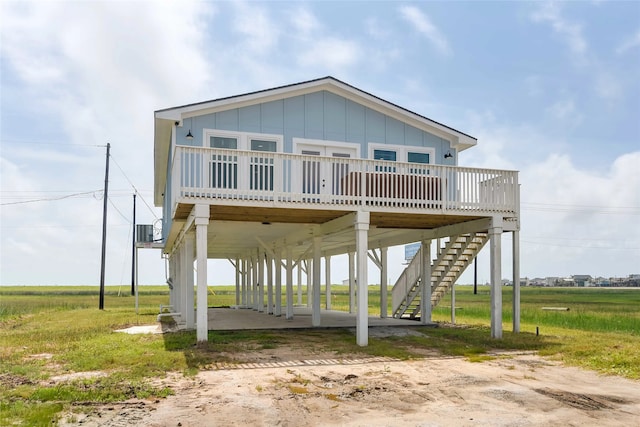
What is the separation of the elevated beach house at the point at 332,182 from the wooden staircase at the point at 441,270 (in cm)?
6

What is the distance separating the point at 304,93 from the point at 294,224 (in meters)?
4.16

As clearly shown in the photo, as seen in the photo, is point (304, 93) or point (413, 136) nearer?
point (304, 93)

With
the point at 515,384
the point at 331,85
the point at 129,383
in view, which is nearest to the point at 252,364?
the point at 129,383

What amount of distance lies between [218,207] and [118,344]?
4.54 meters

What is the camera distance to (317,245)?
19562mm

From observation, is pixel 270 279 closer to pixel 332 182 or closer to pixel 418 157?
pixel 418 157

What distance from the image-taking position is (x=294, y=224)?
60.8 ft

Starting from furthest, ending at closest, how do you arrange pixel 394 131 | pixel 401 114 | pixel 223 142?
pixel 394 131
pixel 401 114
pixel 223 142

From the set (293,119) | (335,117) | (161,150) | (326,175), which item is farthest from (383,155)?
(161,150)

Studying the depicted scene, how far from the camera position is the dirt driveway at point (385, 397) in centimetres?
752

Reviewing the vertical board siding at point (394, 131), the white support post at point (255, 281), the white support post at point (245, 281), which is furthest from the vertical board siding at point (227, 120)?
the white support post at point (245, 281)

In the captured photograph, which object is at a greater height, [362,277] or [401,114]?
[401,114]

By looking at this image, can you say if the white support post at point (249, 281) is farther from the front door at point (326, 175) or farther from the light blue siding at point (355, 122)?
the front door at point (326, 175)

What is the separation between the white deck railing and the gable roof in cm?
187
